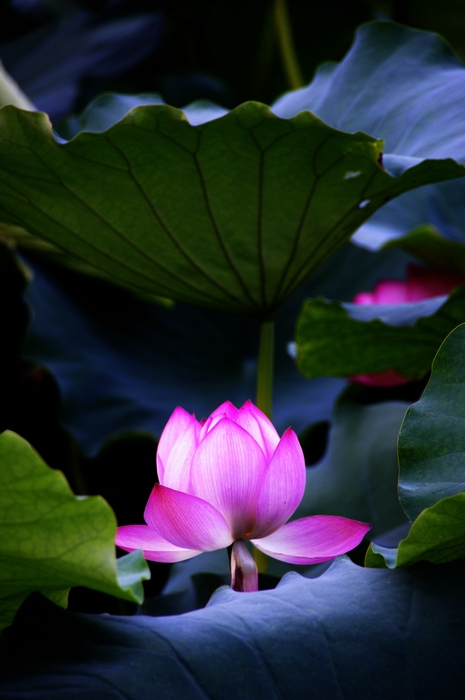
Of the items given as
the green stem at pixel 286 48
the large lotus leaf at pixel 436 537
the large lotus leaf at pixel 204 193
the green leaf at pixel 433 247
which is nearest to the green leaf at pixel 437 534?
the large lotus leaf at pixel 436 537

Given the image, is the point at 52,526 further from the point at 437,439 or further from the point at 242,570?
the point at 437,439

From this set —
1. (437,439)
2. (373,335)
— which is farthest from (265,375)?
(437,439)

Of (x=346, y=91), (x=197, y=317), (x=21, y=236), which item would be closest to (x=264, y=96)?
(x=197, y=317)

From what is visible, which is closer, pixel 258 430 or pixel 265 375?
pixel 258 430


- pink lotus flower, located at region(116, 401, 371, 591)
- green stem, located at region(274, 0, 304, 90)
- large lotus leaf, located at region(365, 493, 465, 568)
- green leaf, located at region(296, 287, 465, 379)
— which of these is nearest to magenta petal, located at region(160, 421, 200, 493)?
pink lotus flower, located at region(116, 401, 371, 591)

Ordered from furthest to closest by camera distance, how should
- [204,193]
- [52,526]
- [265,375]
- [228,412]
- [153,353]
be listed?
[153,353] → [265,375] → [204,193] → [228,412] → [52,526]

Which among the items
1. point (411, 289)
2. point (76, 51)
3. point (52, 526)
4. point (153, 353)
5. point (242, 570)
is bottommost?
point (153, 353)

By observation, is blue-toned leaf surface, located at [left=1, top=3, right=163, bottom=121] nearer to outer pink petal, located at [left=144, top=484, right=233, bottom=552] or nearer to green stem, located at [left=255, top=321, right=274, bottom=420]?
green stem, located at [left=255, top=321, right=274, bottom=420]

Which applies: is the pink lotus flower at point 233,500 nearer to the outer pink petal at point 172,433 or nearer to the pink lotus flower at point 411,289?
the outer pink petal at point 172,433
